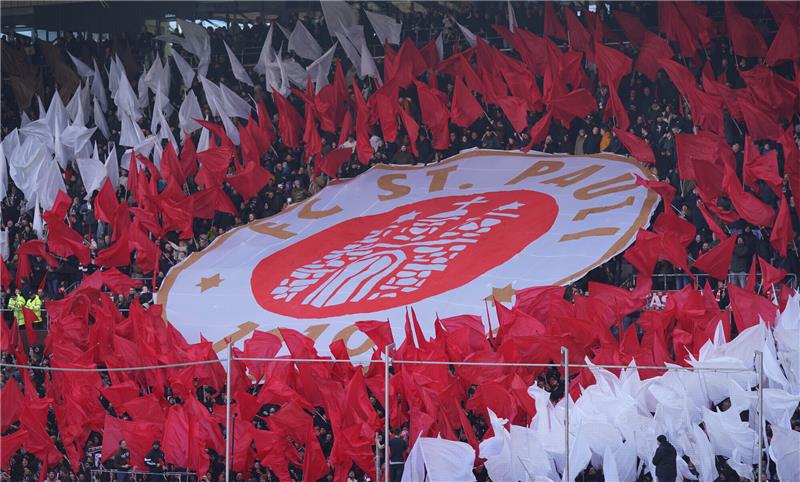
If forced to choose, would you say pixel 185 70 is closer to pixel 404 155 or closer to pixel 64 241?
pixel 64 241

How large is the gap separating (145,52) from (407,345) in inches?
491

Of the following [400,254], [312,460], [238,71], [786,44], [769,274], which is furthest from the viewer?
[238,71]

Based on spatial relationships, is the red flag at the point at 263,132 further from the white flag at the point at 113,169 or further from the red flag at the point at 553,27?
the red flag at the point at 553,27

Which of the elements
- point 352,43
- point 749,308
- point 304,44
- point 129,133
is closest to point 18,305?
point 129,133

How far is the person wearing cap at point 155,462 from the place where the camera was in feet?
44.1

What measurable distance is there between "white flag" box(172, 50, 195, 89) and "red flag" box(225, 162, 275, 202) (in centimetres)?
334

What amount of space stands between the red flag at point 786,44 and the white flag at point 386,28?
6.51 meters

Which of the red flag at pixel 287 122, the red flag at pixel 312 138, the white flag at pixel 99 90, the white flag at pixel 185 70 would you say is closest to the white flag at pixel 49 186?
the white flag at pixel 99 90

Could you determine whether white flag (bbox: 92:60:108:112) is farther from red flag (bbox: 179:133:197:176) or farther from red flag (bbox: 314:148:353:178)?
red flag (bbox: 314:148:353:178)

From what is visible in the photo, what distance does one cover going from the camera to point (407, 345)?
13.3m

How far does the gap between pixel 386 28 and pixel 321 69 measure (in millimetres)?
1326

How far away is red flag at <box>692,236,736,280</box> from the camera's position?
49.0 feet

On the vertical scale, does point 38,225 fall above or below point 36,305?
above

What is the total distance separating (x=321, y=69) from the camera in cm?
2138
